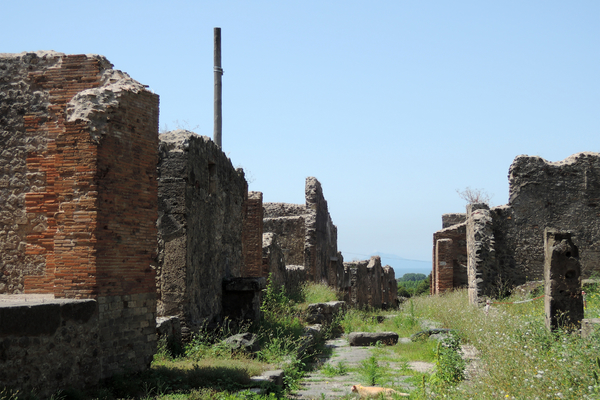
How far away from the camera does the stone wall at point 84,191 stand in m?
6.15

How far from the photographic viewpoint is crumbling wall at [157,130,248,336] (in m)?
8.23

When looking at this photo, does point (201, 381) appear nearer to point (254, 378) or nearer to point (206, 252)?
point (254, 378)

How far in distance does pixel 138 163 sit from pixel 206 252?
2.99 m

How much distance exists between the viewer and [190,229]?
8438mm

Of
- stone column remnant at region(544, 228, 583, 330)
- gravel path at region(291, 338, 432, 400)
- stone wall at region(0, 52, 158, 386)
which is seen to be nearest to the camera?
stone wall at region(0, 52, 158, 386)

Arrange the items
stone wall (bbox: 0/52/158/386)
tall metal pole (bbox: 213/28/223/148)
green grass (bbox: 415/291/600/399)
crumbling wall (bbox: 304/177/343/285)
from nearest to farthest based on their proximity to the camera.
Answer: green grass (bbox: 415/291/600/399)
stone wall (bbox: 0/52/158/386)
tall metal pole (bbox: 213/28/223/148)
crumbling wall (bbox: 304/177/343/285)

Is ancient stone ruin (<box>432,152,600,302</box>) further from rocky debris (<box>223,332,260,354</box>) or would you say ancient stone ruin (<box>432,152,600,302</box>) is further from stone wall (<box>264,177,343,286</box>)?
rocky debris (<box>223,332,260,354</box>)

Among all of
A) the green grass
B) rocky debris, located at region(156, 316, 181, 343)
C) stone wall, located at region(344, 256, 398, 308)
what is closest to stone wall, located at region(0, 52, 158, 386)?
rocky debris, located at region(156, 316, 181, 343)

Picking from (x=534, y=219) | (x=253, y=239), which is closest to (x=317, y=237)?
(x=253, y=239)

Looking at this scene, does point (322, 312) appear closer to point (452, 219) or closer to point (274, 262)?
point (274, 262)

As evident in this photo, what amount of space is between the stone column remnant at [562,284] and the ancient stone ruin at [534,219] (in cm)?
613

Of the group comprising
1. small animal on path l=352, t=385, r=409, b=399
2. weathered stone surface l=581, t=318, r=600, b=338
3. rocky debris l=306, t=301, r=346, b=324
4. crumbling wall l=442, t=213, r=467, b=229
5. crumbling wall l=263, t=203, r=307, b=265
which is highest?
crumbling wall l=442, t=213, r=467, b=229

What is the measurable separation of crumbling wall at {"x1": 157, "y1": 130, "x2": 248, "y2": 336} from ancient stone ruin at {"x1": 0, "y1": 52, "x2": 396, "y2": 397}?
2cm

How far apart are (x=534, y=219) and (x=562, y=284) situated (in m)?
6.97
